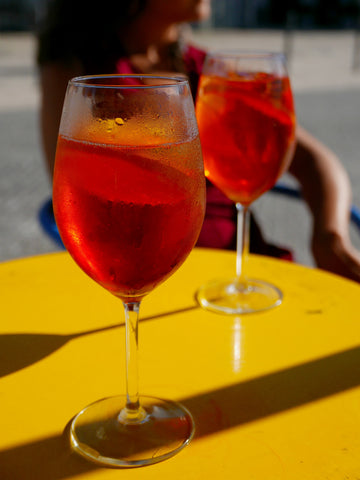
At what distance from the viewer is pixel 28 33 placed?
21.4 metres

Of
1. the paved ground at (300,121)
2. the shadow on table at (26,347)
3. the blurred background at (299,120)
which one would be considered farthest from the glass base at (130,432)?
the paved ground at (300,121)

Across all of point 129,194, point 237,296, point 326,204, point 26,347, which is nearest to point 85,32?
point 326,204

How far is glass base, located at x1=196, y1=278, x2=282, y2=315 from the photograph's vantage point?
1062mm

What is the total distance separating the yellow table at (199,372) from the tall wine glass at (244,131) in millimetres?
64

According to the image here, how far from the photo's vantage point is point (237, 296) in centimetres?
112

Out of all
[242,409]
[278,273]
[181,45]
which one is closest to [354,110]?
[181,45]

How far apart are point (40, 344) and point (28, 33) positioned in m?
22.3

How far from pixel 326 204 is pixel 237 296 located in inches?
31.7

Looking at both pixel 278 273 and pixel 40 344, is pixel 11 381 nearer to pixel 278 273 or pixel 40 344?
pixel 40 344

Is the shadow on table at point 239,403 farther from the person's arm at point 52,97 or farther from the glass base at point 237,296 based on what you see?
the person's arm at point 52,97

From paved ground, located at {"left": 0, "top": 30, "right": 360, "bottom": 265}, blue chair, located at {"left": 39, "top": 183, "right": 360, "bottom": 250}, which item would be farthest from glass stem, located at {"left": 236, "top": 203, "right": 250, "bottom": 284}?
paved ground, located at {"left": 0, "top": 30, "right": 360, "bottom": 265}

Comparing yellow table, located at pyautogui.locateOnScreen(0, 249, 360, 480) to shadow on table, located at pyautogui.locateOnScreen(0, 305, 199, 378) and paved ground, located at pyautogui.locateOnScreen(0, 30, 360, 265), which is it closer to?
shadow on table, located at pyautogui.locateOnScreen(0, 305, 199, 378)

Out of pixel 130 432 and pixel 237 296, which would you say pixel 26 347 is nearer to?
pixel 130 432

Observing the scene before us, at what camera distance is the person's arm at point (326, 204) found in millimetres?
1451
